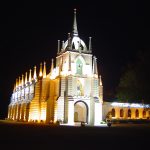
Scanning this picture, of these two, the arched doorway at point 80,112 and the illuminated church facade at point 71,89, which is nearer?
the illuminated church facade at point 71,89

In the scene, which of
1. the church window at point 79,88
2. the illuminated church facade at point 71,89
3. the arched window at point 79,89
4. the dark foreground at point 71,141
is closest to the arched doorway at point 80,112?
the illuminated church facade at point 71,89

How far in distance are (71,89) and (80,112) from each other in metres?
6.00

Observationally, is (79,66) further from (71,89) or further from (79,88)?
(71,89)

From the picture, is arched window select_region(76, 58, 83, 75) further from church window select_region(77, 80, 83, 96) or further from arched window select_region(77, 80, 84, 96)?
church window select_region(77, 80, 83, 96)

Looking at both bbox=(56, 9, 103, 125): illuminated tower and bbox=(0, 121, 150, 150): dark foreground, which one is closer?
bbox=(0, 121, 150, 150): dark foreground

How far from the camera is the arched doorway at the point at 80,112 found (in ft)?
181

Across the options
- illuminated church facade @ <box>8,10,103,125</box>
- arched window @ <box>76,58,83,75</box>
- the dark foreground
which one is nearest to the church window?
illuminated church facade @ <box>8,10,103,125</box>

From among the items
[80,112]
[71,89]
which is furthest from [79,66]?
[80,112]

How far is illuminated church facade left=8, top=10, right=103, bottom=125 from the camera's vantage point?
5275 cm

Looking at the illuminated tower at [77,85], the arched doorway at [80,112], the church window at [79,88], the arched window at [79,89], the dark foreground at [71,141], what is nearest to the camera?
the dark foreground at [71,141]

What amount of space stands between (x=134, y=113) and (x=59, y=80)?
70.4 feet

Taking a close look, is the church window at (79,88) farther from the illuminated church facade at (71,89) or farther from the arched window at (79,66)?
the arched window at (79,66)

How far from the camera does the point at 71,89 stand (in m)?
53.1

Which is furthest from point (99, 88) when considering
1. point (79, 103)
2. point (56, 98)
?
point (56, 98)
